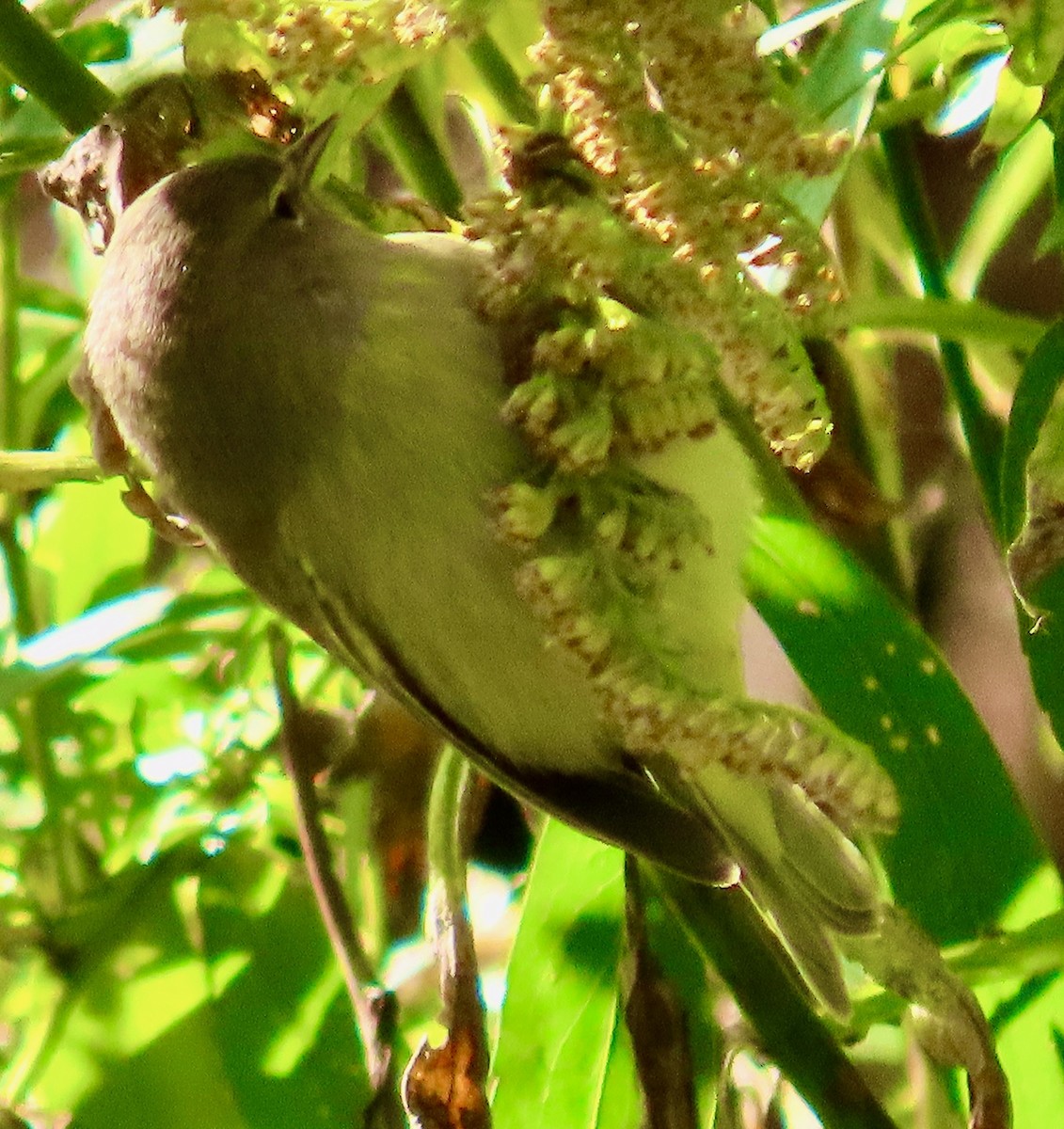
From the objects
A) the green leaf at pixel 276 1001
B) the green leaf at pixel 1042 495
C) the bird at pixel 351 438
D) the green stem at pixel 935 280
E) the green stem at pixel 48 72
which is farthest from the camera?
the green leaf at pixel 276 1001

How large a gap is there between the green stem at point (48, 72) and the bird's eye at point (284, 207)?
12 cm

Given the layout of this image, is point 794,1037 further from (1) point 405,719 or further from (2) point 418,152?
(1) point 405,719

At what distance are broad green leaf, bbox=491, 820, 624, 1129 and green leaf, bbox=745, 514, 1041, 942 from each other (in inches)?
7.3

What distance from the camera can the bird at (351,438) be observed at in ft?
2.69

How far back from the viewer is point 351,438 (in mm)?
829

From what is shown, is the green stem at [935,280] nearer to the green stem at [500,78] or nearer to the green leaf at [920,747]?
the green leaf at [920,747]

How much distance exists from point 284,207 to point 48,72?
0.57 feet

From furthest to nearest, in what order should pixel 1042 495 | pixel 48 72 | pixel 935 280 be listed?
pixel 935 280 → pixel 48 72 → pixel 1042 495

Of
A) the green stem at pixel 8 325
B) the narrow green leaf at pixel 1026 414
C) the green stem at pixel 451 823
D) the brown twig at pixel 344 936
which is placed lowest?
the brown twig at pixel 344 936

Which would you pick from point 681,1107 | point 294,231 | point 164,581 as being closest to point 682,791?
point 681,1107

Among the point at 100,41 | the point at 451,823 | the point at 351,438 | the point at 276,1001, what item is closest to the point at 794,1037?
the point at 451,823

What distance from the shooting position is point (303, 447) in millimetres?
838

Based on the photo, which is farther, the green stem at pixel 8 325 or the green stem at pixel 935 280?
the green stem at pixel 8 325

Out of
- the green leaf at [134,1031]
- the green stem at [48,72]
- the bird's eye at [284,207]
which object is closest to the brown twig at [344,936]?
the green leaf at [134,1031]
